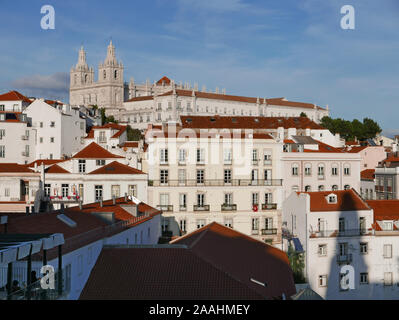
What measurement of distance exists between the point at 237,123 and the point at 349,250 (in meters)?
45.4

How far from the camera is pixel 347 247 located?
4394 centimetres

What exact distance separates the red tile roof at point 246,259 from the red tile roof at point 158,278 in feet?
2.73

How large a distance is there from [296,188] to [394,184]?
442 inches

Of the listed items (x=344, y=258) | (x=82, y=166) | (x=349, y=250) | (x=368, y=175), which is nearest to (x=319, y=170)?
(x=368, y=175)

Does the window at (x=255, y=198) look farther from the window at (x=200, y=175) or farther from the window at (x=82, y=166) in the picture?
the window at (x=82, y=166)

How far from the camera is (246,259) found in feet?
98.6

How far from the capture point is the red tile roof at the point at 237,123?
82906 millimetres

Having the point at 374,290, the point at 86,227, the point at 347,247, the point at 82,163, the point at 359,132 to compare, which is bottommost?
the point at 374,290

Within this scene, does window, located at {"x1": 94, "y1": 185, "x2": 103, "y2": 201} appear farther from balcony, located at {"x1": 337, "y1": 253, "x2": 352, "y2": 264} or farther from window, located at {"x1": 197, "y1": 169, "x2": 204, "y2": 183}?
balcony, located at {"x1": 337, "y1": 253, "x2": 352, "y2": 264}

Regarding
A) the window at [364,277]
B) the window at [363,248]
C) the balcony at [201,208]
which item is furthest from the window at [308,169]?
the window at [364,277]

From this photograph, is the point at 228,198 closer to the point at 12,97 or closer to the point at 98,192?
the point at 98,192

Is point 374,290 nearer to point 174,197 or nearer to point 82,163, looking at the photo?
point 174,197

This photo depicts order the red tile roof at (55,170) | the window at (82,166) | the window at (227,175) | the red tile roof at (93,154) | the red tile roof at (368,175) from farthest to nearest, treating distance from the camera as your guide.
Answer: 1. the red tile roof at (368,175)
2. the red tile roof at (93,154)
3. the window at (82,166)
4. the red tile roof at (55,170)
5. the window at (227,175)
